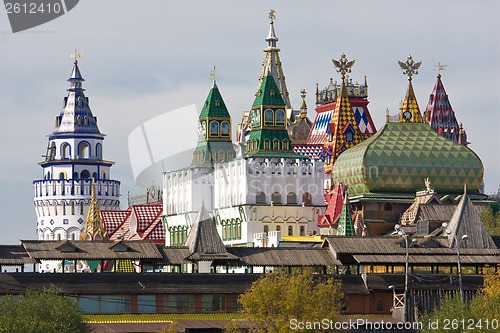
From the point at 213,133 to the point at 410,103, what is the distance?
16576mm

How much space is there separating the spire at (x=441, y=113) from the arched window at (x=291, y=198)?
4494 cm

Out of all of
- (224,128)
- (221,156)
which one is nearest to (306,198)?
(221,156)

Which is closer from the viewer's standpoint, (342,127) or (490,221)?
(490,221)

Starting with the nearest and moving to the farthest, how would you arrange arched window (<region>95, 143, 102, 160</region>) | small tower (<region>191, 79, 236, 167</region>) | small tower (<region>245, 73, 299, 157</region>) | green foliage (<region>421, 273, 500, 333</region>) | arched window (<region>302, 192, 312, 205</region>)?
green foliage (<region>421, 273, 500, 333</region>), arched window (<region>302, 192, 312, 205</region>), small tower (<region>245, 73, 299, 157</region>), small tower (<region>191, 79, 236, 167</region>), arched window (<region>95, 143, 102, 160</region>)

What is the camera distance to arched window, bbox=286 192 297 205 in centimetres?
13500

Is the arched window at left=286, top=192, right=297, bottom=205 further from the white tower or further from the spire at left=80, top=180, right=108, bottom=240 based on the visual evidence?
the white tower

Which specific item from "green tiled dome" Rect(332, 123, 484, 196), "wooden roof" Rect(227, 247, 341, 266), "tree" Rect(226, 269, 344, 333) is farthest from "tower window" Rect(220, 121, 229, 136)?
"tree" Rect(226, 269, 344, 333)

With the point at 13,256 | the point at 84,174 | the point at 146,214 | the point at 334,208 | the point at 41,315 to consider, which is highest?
the point at 84,174

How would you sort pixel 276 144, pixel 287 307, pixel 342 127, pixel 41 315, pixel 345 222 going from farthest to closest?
pixel 342 127
pixel 276 144
pixel 345 222
pixel 287 307
pixel 41 315

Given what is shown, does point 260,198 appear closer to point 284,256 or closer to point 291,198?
point 291,198

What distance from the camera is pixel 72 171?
189 meters

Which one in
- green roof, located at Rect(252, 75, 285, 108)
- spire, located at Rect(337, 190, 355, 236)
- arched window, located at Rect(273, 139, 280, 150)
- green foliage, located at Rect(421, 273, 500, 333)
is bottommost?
green foliage, located at Rect(421, 273, 500, 333)

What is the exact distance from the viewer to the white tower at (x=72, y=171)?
187m

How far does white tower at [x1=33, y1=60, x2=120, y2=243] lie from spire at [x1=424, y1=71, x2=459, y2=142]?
35543 mm
